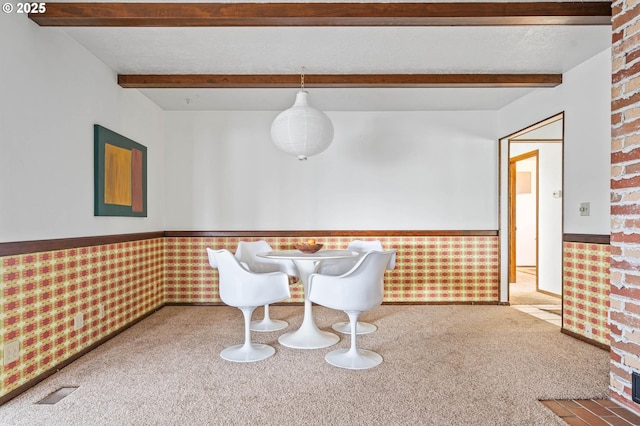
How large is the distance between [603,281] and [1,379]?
4221mm

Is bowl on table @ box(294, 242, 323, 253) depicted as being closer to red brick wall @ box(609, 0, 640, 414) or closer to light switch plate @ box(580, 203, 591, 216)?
red brick wall @ box(609, 0, 640, 414)

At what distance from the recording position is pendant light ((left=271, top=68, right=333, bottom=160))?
110 inches

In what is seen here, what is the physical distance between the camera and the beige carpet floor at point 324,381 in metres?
2.05

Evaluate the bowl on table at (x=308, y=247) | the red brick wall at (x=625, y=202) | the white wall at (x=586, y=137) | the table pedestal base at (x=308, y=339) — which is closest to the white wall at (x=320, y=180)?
the white wall at (x=586, y=137)

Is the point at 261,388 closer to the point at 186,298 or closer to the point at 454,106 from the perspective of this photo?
the point at 186,298

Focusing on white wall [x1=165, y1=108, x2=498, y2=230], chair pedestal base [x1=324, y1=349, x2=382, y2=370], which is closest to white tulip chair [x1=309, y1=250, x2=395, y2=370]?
chair pedestal base [x1=324, y1=349, x2=382, y2=370]

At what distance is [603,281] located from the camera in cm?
314

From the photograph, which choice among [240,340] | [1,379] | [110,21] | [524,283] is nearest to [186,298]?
[240,340]

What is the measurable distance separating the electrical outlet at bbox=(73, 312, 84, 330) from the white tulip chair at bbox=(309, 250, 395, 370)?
1.77 metres

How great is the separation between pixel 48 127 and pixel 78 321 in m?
1.42

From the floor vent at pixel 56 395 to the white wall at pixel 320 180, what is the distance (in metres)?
2.61

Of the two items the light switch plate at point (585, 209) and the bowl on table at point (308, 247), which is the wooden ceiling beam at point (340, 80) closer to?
the light switch plate at point (585, 209)

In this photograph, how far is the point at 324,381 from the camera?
8.07ft

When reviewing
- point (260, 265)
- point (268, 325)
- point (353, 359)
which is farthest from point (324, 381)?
point (260, 265)
